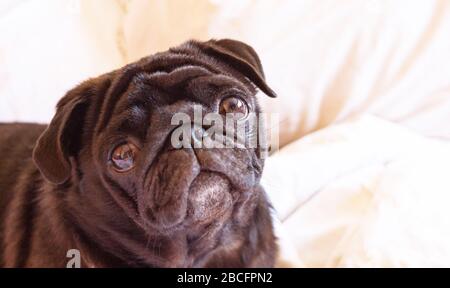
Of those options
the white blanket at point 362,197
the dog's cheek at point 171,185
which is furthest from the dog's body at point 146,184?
the white blanket at point 362,197

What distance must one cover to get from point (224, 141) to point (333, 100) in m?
0.82

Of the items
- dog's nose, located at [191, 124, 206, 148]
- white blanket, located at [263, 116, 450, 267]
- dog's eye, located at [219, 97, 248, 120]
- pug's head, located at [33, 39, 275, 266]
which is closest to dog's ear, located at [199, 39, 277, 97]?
pug's head, located at [33, 39, 275, 266]

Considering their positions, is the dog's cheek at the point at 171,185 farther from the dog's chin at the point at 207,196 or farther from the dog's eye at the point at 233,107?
the dog's eye at the point at 233,107

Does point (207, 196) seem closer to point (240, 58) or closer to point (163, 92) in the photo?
point (163, 92)

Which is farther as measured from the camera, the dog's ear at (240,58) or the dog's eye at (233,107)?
the dog's ear at (240,58)

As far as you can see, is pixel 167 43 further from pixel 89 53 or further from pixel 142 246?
pixel 142 246

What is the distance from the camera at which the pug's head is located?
3.05ft

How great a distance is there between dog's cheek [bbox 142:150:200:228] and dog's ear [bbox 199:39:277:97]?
0.28m

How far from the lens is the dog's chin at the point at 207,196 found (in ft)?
3.04

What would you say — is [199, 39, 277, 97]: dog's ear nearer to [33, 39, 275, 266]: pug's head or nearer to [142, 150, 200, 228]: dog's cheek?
[33, 39, 275, 266]: pug's head

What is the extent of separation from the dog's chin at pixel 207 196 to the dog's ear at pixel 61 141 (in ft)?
0.88

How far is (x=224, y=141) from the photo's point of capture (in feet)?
3.14

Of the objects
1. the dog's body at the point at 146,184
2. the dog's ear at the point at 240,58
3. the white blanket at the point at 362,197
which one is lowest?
the white blanket at the point at 362,197
